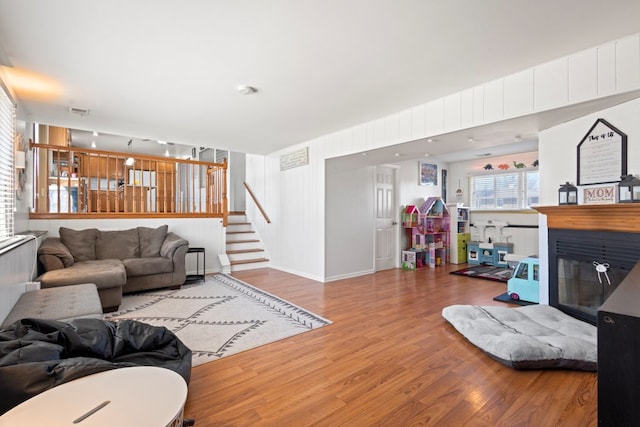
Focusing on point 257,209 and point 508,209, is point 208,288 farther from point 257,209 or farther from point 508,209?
point 508,209

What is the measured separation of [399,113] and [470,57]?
1.32m

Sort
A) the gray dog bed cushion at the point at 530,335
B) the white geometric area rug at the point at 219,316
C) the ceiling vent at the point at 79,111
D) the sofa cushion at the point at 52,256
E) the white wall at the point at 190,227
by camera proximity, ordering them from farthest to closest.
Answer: the white wall at the point at 190,227 < the ceiling vent at the point at 79,111 < the sofa cushion at the point at 52,256 < the white geometric area rug at the point at 219,316 < the gray dog bed cushion at the point at 530,335

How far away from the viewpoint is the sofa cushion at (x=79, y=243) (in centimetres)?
431

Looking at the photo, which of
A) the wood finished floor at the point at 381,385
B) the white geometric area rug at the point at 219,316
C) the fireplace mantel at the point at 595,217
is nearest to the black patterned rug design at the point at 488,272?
the fireplace mantel at the point at 595,217

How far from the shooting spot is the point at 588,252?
285 centimetres

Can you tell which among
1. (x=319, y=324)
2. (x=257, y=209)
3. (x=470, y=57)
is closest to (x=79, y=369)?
(x=319, y=324)

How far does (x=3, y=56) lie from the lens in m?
2.53

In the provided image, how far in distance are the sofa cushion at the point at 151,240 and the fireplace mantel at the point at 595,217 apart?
5.27 meters

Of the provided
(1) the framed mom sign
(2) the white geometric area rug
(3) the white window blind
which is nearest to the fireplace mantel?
(1) the framed mom sign

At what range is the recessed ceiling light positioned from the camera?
3.09 meters

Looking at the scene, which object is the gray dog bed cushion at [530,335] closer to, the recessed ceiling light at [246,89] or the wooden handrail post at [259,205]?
the recessed ceiling light at [246,89]

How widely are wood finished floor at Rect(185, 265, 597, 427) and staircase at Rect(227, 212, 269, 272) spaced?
11.4 ft

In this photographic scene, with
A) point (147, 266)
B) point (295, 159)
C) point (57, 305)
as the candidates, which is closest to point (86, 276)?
point (147, 266)

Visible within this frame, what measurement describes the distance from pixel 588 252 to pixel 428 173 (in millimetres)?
4527
